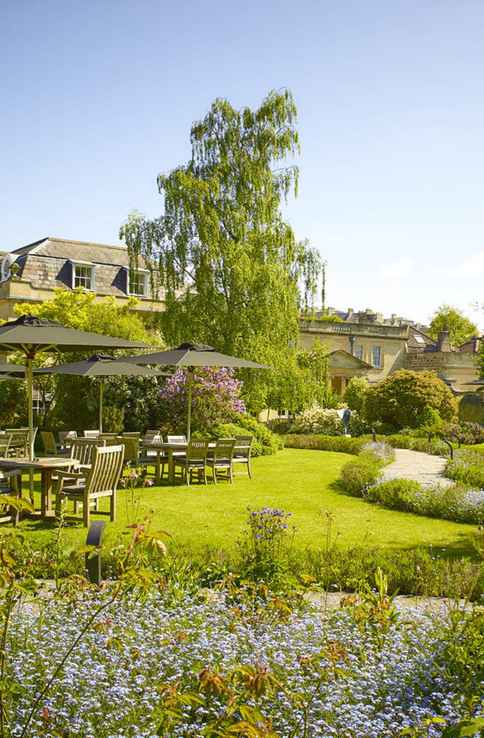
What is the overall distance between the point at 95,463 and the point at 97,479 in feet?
1.01

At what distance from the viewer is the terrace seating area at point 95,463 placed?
9.05 m

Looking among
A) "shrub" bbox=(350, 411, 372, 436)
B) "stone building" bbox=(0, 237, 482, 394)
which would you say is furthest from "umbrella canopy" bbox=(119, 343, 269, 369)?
"shrub" bbox=(350, 411, 372, 436)

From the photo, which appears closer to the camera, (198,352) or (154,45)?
(154,45)

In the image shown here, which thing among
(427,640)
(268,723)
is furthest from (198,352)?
(268,723)

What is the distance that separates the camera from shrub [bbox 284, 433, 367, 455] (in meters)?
21.8

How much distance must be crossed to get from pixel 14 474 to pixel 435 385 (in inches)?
775

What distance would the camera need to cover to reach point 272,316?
848 inches

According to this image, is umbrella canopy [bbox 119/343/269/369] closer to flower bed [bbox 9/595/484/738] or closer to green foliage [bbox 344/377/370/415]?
flower bed [bbox 9/595/484/738]

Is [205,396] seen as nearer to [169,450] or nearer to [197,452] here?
[169,450]

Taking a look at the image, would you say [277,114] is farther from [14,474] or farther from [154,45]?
[14,474]

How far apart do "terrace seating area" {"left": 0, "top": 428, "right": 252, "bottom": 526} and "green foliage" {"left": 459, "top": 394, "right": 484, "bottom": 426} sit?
42.9ft

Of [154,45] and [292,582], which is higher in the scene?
[154,45]

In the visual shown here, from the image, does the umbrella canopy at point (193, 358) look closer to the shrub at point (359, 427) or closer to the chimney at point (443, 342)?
the shrub at point (359, 427)

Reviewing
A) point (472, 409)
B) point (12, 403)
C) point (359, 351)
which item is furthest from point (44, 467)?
point (359, 351)
